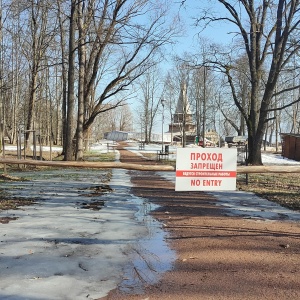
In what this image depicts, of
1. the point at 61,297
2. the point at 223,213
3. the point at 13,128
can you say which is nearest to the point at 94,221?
the point at 223,213

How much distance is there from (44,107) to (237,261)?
52851 millimetres

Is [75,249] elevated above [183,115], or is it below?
Result: below

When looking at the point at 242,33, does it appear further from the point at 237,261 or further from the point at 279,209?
the point at 237,261

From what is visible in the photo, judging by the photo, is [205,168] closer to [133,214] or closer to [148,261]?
[148,261]

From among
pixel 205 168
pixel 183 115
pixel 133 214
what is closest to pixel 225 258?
pixel 205 168

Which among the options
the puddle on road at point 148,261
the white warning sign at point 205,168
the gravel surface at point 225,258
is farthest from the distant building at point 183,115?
the puddle on road at point 148,261

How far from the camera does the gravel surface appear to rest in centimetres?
404

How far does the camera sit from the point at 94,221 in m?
7.26

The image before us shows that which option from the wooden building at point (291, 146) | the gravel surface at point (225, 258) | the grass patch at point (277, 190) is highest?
the wooden building at point (291, 146)

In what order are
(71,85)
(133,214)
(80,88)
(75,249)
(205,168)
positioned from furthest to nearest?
(80,88) < (71,85) < (133,214) < (205,168) < (75,249)

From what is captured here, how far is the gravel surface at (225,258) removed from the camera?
4039mm

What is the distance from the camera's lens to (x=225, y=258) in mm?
5172

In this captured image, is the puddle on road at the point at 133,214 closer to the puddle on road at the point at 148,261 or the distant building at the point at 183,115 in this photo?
the puddle on road at the point at 148,261

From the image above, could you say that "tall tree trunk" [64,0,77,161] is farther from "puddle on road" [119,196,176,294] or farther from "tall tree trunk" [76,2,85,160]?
"puddle on road" [119,196,176,294]
